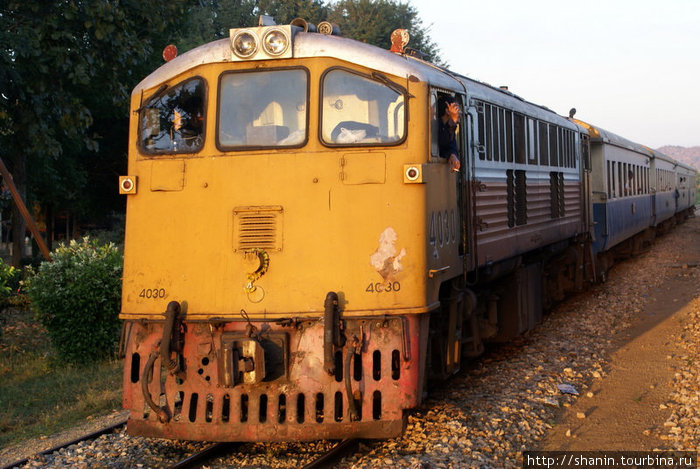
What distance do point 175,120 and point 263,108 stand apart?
2.62 feet

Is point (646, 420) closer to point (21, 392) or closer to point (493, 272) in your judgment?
point (493, 272)

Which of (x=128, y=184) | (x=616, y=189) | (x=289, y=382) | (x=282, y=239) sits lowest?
(x=289, y=382)

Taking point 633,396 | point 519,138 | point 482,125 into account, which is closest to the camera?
point 633,396

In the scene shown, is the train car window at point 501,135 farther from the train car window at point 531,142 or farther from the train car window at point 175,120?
the train car window at point 175,120

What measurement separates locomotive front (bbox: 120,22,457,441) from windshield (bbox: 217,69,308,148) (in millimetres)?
11

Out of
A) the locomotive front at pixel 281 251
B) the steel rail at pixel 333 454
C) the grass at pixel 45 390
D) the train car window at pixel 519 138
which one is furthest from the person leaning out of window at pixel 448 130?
the grass at pixel 45 390

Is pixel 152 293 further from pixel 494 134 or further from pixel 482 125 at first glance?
pixel 494 134

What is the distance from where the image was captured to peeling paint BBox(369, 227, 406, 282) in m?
6.05

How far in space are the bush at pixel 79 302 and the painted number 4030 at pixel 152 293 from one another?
5621 mm

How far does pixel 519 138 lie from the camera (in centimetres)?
1005

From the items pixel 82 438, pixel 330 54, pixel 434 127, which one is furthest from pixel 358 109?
pixel 82 438

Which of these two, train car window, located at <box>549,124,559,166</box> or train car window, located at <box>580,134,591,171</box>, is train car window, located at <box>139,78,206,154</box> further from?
train car window, located at <box>580,134,591,171</box>

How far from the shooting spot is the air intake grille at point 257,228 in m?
6.19

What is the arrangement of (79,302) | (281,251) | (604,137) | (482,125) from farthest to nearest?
1. (604,137)
2. (79,302)
3. (482,125)
4. (281,251)
